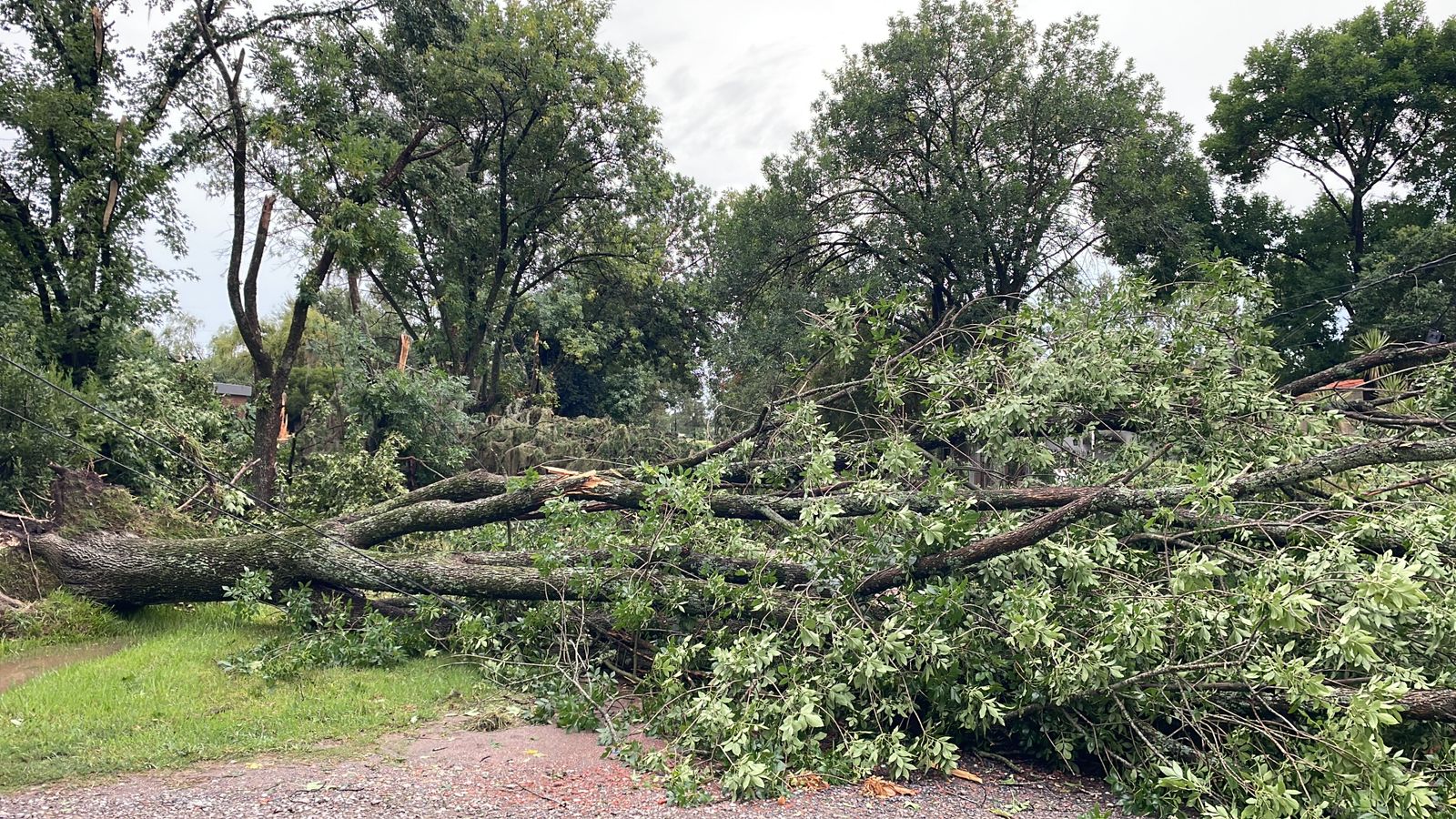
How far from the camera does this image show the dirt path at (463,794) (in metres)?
3.34

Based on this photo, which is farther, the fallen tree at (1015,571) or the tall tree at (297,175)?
the tall tree at (297,175)

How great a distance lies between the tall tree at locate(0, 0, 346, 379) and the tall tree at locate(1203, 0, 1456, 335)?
18441mm

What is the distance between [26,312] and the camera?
11.2 metres

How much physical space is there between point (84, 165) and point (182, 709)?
10.4 meters

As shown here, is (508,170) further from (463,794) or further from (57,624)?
(463,794)

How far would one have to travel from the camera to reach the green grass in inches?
152

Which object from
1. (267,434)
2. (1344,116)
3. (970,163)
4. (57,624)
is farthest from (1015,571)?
(1344,116)

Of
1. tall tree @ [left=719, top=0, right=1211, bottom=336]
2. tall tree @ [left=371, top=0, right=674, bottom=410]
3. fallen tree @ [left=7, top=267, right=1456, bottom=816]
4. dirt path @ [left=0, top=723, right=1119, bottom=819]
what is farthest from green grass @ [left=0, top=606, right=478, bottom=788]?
tall tree @ [left=719, top=0, right=1211, bottom=336]

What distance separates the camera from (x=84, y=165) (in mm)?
11688

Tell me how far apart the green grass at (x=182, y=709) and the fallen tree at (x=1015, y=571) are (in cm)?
56

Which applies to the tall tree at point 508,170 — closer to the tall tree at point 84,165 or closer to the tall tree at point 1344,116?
the tall tree at point 84,165

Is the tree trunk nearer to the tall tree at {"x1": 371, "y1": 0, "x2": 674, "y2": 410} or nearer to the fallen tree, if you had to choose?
the tall tree at {"x1": 371, "y1": 0, "x2": 674, "y2": 410}

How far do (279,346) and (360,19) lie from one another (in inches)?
492

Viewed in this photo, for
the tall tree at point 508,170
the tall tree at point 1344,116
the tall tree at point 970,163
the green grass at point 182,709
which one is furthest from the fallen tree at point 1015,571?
the tall tree at point 1344,116
